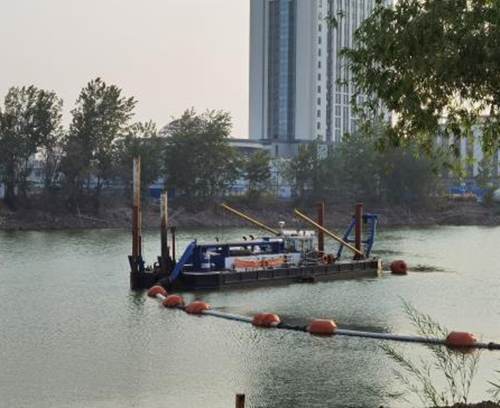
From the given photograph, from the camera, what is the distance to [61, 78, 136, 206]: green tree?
12988cm

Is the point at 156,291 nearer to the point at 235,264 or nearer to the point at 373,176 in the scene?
the point at 235,264

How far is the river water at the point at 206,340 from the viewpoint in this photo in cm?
2897

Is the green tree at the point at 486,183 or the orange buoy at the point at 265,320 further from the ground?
the green tree at the point at 486,183

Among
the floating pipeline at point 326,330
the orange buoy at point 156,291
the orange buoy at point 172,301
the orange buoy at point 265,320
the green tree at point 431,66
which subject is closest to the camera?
the green tree at point 431,66

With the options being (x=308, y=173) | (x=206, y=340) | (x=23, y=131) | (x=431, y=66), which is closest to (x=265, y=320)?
(x=206, y=340)

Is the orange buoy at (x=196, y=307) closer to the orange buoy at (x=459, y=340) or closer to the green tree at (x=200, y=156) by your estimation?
the orange buoy at (x=459, y=340)

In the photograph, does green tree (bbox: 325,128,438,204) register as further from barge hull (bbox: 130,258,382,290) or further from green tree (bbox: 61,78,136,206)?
barge hull (bbox: 130,258,382,290)


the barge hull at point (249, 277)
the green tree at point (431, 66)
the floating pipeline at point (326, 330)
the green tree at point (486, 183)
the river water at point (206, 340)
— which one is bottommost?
the river water at point (206, 340)

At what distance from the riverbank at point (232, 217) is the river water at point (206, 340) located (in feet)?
181

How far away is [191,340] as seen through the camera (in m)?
38.2

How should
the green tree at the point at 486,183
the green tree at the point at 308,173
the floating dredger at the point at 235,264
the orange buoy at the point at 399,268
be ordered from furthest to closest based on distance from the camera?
the green tree at the point at 486,183
the green tree at the point at 308,173
the orange buoy at the point at 399,268
the floating dredger at the point at 235,264

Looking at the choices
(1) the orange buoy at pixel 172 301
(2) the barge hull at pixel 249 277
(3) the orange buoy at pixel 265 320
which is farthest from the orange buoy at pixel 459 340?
(2) the barge hull at pixel 249 277

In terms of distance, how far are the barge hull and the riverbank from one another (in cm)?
6687

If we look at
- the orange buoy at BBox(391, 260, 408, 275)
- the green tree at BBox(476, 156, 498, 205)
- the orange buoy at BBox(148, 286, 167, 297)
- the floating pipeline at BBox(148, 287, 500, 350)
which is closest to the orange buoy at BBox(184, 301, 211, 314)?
the floating pipeline at BBox(148, 287, 500, 350)
